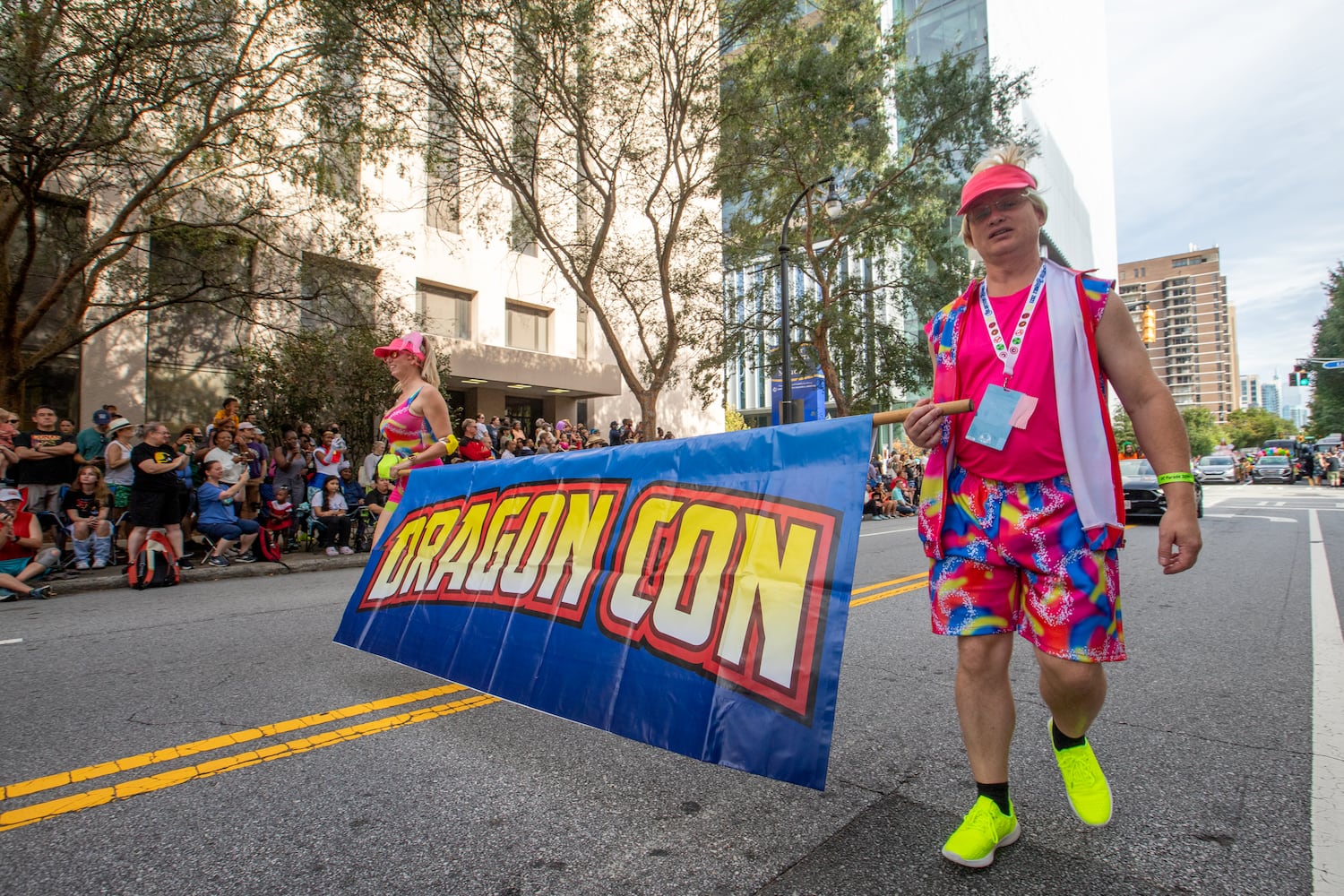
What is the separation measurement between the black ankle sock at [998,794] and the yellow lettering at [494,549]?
7.27 ft

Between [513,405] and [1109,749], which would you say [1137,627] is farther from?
[513,405]

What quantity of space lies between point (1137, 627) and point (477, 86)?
575 inches

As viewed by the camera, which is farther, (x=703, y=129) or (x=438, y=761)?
(x=703, y=129)

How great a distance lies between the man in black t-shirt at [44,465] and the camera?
31.1 feet

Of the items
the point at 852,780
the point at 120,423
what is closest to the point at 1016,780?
the point at 852,780

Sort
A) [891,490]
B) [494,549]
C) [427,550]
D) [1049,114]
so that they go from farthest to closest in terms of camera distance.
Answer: [1049,114]
[891,490]
[427,550]
[494,549]

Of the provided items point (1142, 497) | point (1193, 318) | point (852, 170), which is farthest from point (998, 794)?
point (1193, 318)

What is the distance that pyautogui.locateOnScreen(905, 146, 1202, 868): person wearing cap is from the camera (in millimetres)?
2047

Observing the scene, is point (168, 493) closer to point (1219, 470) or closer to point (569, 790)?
point (569, 790)

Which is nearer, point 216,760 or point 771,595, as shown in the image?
point 771,595

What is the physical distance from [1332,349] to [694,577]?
5444cm

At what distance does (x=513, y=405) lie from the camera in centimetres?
2839

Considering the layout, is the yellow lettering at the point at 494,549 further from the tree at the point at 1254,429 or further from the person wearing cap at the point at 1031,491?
the tree at the point at 1254,429

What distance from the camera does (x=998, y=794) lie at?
218cm
